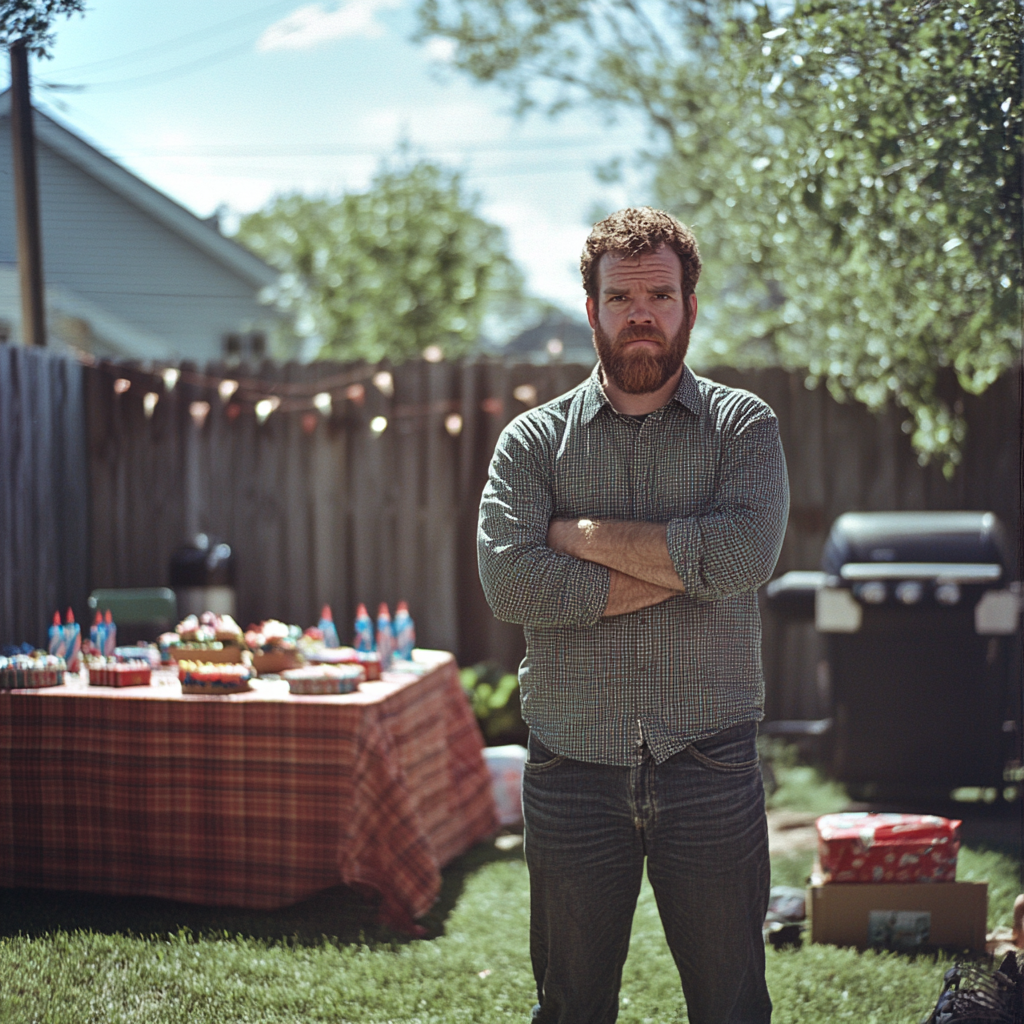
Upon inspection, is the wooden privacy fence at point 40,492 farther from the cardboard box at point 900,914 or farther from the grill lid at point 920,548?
the grill lid at point 920,548

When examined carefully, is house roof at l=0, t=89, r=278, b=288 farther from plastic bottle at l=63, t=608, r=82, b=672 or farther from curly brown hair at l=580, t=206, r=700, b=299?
curly brown hair at l=580, t=206, r=700, b=299

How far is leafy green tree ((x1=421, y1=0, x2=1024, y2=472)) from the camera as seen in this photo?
3.14 metres

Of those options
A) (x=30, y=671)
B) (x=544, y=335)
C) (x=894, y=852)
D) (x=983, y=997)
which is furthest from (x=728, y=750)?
(x=544, y=335)

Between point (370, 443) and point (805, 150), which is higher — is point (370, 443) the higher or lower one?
the lower one

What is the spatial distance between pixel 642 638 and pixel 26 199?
309 centimetres

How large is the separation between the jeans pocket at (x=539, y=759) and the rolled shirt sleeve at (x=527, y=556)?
0.26 metres

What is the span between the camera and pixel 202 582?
5609mm

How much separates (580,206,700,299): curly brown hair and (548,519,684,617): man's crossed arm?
52 cm

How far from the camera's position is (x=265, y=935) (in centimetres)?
327

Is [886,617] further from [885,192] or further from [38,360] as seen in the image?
[38,360]

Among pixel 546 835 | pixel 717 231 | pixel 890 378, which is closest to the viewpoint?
pixel 546 835

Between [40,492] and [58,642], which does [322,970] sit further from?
[40,492]

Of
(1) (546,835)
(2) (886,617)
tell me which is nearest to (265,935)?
(1) (546,835)

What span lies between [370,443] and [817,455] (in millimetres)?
2539
